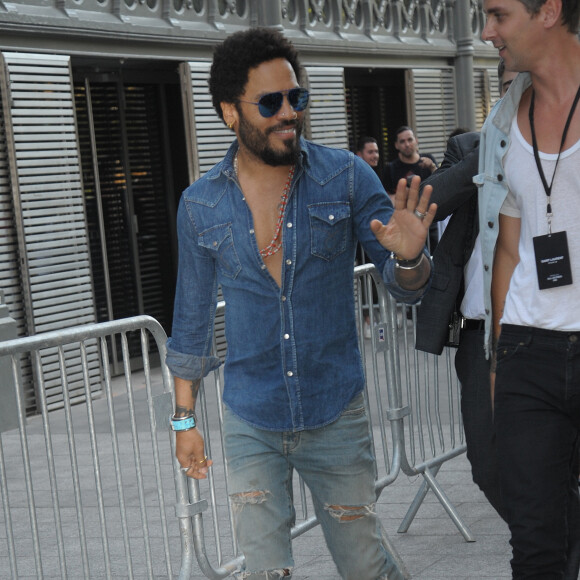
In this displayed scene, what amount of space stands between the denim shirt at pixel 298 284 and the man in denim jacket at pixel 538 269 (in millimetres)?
314

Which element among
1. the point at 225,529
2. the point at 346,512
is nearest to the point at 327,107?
the point at 225,529

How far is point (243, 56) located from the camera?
11.4 ft

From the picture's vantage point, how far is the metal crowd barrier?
4.21 metres

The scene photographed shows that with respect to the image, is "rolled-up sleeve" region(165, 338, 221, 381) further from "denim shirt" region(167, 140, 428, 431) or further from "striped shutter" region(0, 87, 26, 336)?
"striped shutter" region(0, 87, 26, 336)

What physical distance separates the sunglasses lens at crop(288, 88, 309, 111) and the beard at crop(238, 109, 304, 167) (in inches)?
1.5

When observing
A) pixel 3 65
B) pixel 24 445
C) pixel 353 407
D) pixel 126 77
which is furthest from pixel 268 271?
pixel 126 77

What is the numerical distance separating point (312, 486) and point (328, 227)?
741 mm

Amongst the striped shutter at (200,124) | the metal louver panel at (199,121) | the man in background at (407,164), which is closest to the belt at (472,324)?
the striped shutter at (200,124)

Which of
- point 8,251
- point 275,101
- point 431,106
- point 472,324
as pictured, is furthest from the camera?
point 431,106

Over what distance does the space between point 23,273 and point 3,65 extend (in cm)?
163

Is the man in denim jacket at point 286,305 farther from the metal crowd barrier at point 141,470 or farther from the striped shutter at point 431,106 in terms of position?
the striped shutter at point 431,106

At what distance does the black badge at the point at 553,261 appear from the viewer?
3.19 meters

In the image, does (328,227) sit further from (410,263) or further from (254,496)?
(254,496)

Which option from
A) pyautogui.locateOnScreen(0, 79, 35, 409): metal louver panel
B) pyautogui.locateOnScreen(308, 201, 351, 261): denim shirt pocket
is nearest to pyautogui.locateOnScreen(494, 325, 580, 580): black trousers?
pyautogui.locateOnScreen(308, 201, 351, 261): denim shirt pocket
